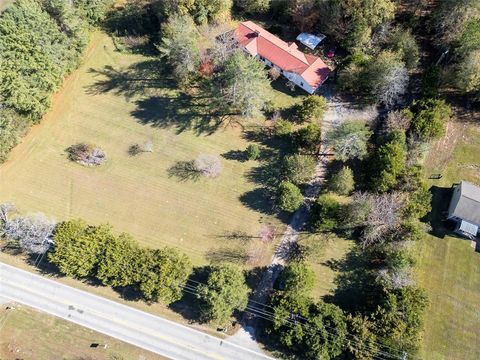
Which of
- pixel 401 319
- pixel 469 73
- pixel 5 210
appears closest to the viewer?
pixel 401 319

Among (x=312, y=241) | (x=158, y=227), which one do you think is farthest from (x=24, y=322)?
(x=312, y=241)

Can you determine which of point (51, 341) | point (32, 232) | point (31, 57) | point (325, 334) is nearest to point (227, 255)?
point (325, 334)

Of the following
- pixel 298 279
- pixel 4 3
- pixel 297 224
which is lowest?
pixel 298 279

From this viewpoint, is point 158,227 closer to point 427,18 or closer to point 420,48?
point 420,48

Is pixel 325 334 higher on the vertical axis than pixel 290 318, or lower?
lower

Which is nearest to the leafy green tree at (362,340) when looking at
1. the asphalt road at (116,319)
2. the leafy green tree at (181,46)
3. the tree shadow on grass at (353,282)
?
the tree shadow on grass at (353,282)

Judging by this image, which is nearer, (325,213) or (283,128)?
(325,213)

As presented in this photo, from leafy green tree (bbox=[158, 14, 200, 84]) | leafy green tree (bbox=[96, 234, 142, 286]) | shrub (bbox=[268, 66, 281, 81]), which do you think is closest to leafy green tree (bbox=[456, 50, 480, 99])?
shrub (bbox=[268, 66, 281, 81])

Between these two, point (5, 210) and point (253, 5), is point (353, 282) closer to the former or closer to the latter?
point (5, 210)
